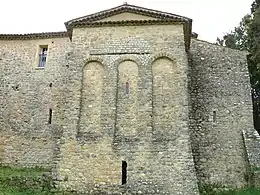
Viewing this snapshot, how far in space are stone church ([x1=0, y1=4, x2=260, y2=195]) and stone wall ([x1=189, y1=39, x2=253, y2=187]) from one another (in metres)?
0.05

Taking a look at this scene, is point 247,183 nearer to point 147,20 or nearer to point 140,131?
point 140,131

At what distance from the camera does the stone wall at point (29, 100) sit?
77.7 feet

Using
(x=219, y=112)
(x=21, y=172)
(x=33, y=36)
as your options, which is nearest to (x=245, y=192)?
(x=219, y=112)

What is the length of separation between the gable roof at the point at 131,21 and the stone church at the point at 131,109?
0.17 ft

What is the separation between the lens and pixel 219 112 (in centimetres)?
2219

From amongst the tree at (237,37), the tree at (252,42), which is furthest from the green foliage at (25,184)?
the tree at (237,37)

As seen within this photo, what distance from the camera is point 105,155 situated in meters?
Answer: 18.5

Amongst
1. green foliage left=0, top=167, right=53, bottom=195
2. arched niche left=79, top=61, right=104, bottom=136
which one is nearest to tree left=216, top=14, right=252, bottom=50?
arched niche left=79, top=61, right=104, bottom=136

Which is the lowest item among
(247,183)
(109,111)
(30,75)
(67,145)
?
(247,183)

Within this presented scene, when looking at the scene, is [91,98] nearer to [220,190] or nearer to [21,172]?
[21,172]

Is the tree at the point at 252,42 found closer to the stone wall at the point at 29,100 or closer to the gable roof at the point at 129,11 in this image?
the gable roof at the point at 129,11

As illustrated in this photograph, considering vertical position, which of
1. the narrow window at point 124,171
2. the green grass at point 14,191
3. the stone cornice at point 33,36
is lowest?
the green grass at point 14,191

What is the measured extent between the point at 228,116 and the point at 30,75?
12.3m

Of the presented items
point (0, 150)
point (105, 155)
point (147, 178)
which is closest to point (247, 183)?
point (147, 178)
